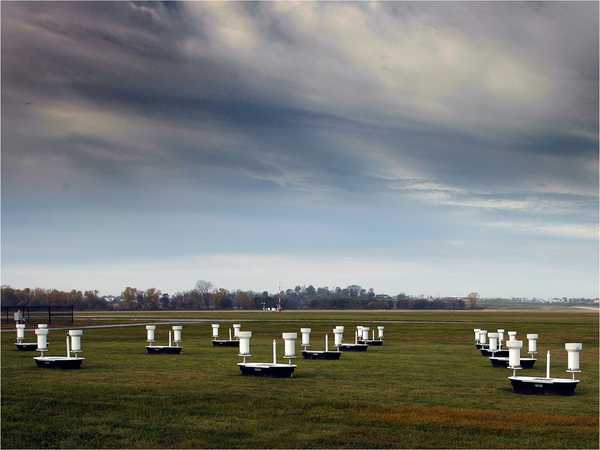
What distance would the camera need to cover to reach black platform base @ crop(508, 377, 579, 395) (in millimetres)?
24125

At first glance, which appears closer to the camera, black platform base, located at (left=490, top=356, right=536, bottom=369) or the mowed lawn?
the mowed lawn

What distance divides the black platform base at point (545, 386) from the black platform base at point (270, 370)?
26.4ft

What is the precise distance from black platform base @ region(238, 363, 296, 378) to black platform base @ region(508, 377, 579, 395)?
804cm

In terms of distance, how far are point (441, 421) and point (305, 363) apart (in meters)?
15.6

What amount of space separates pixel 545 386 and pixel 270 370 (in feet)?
31.7

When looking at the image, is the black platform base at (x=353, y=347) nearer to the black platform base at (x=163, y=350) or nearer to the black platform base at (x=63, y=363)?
the black platform base at (x=163, y=350)

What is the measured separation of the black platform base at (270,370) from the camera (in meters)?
27.8

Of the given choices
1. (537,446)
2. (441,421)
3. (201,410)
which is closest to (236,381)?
(201,410)

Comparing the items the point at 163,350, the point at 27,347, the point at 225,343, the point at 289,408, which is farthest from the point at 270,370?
the point at 27,347

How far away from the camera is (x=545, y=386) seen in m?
24.3

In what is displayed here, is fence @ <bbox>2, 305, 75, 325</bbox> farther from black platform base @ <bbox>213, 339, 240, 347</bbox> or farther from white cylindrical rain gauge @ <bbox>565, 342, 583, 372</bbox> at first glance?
white cylindrical rain gauge @ <bbox>565, 342, 583, 372</bbox>

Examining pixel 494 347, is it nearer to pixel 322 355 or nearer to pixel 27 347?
pixel 322 355

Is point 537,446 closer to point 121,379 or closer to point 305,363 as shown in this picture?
point 121,379

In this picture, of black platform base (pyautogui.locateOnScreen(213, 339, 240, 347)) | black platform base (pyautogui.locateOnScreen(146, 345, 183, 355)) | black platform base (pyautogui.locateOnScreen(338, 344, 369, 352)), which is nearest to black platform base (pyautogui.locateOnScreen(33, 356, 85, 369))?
black platform base (pyautogui.locateOnScreen(146, 345, 183, 355))
